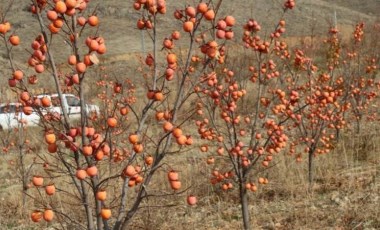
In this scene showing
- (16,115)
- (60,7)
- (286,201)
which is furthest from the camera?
(16,115)

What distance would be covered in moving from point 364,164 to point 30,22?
1385 inches

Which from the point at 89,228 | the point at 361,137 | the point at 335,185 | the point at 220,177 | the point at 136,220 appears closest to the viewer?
the point at 89,228

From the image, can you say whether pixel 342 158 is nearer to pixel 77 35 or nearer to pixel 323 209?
pixel 323 209

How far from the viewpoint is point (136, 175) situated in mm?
2260

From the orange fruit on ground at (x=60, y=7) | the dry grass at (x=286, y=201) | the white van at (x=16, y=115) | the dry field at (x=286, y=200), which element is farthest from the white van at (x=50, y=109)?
the dry grass at (x=286, y=201)

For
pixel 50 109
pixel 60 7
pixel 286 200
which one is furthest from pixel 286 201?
pixel 60 7

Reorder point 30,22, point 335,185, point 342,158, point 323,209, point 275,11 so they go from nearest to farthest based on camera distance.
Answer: point 323,209
point 335,185
point 342,158
point 30,22
point 275,11

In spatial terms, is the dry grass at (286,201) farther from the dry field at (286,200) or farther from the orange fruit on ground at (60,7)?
the orange fruit on ground at (60,7)

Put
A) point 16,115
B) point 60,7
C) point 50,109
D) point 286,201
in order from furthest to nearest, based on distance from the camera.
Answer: point 16,115
point 286,201
point 50,109
point 60,7

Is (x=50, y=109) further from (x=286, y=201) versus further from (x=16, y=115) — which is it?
(x=16, y=115)

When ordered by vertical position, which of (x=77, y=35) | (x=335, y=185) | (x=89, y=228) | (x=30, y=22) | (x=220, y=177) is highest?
(x=77, y=35)

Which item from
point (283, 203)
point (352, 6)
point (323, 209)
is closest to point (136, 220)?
point (283, 203)

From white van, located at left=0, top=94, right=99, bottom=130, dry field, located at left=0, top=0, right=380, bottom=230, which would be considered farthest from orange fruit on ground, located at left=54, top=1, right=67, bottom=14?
dry field, located at left=0, top=0, right=380, bottom=230

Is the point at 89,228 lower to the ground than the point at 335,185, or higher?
higher
